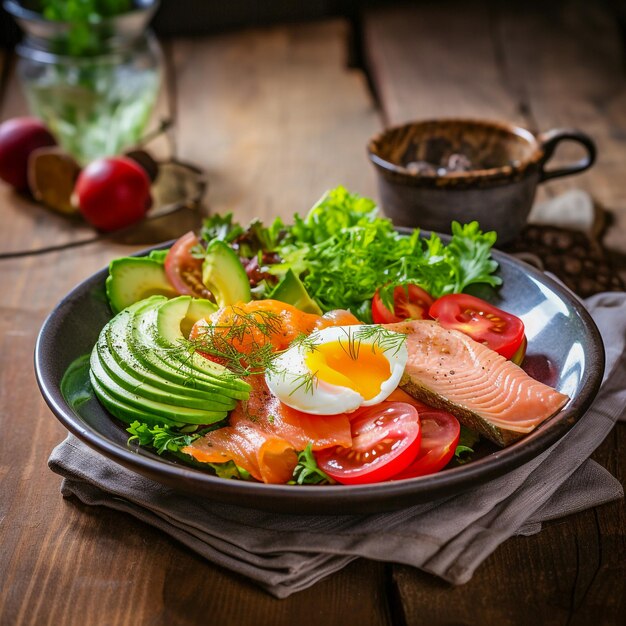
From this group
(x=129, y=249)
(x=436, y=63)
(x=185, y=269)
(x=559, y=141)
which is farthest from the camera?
(x=436, y=63)

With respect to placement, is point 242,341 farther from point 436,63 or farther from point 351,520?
point 436,63

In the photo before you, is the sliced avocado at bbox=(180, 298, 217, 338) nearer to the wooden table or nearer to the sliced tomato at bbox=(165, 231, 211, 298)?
the sliced tomato at bbox=(165, 231, 211, 298)

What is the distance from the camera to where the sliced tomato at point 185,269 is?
2.35 meters

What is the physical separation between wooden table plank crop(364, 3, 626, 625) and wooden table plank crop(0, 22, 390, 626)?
18 centimetres

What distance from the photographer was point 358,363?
188 cm

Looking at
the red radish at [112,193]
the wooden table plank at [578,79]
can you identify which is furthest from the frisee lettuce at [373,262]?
the wooden table plank at [578,79]

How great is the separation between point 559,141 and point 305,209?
3.39 ft

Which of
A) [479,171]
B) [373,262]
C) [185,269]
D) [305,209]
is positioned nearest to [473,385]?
[373,262]

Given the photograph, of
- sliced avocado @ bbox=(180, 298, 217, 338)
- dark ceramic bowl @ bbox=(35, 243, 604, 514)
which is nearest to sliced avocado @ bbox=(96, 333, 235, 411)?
dark ceramic bowl @ bbox=(35, 243, 604, 514)

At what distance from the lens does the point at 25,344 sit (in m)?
2.56

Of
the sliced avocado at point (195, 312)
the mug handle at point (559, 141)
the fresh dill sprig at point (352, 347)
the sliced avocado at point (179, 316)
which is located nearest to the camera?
the fresh dill sprig at point (352, 347)

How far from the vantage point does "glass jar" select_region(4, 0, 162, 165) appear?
3566 mm

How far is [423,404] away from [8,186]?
261 cm

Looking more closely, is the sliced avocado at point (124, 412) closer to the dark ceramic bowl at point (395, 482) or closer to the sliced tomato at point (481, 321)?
the dark ceramic bowl at point (395, 482)
